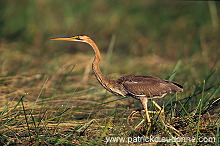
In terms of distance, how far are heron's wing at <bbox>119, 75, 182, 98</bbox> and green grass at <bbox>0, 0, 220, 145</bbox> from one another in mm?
187

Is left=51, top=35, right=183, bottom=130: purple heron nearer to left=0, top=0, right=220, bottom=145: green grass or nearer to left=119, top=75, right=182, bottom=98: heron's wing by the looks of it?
left=119, top=75, right=182, bottom=98: heron's wing

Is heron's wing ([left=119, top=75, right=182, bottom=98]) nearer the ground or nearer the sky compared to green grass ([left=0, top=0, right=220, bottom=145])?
nearer the sky

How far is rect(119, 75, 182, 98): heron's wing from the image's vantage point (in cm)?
447

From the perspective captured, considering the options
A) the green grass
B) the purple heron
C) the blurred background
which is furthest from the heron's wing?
the blurred background

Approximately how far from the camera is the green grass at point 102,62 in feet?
13.5

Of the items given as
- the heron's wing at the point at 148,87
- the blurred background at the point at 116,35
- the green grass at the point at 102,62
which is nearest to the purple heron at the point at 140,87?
the heron's wing at the point at 148,87

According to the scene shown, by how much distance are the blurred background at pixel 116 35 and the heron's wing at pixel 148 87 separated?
6.91 feet

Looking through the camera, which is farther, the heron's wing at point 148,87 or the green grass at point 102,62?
the heron's wing at point 148,87

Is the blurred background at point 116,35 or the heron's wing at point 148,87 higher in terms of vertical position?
the heron's wing at point 148,87

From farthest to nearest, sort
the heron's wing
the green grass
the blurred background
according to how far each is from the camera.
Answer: the blurred background < the heron's wing < the green grass

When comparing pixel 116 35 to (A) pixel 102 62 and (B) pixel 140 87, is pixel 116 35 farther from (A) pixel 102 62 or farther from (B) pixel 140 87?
(B) pixel 140 87

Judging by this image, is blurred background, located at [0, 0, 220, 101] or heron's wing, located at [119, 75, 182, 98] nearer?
heron's wing, located at [119, 75, 182, 98]

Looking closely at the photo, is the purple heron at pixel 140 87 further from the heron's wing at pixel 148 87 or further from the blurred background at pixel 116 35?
the blurred background at pixel 116 35

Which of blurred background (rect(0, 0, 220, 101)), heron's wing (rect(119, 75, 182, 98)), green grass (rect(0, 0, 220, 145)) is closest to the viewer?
green grass (rect(0, 0, 220, 145))
